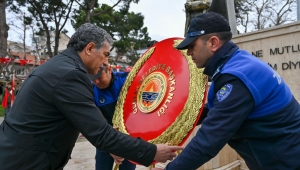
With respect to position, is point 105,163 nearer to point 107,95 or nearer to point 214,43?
point 107,95

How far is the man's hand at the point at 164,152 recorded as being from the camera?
1752 mm

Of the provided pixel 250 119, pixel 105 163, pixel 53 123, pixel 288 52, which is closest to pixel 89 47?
pixel 53 123

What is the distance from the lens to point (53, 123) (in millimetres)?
1617

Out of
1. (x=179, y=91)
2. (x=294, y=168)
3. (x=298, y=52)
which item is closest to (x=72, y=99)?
(x=179, y=91)

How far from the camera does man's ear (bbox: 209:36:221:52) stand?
5.03 feet

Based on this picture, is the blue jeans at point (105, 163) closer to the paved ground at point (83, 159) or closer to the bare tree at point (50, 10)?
the paved ground at point (83, 159)

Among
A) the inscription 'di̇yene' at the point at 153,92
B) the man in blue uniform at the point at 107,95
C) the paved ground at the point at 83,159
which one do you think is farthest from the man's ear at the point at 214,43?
the paved ground at the point at 83,159

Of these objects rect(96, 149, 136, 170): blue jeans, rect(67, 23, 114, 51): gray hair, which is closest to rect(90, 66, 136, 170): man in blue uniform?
rect(96, 149, 136, 170): blue jeans

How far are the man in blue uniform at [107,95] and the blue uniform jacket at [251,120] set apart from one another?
135 cm

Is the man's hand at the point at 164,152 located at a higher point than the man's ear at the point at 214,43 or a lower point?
lower

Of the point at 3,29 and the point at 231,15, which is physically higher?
the point at 3,29

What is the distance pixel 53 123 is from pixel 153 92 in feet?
2.96

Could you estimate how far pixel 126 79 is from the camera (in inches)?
106

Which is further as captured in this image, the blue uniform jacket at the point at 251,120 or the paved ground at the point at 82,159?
the paved ground at the point at 82,159
